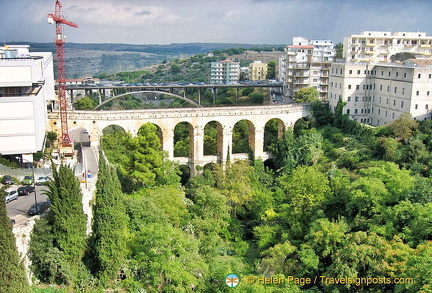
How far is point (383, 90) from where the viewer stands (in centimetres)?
6594

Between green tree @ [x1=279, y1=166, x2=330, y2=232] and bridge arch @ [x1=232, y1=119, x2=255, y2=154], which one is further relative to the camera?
bridge arch @ [x1=232, y1=119, x2=255, y2=154]

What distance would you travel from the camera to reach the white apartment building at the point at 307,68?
84.8 meters

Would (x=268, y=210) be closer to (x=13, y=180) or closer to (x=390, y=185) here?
(x=390, y=185)

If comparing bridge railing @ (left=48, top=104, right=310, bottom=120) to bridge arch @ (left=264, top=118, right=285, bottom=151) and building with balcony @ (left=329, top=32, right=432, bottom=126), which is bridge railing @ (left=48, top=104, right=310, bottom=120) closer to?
bridge arch @ (left=264, top=118, right=285, bottom=151)

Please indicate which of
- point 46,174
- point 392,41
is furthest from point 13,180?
point 392,41

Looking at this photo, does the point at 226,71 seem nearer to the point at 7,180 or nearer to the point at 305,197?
the point at 305,197

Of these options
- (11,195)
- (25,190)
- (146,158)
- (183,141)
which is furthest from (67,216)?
(183,141)

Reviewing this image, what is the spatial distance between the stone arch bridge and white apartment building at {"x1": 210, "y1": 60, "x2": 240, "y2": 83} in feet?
266

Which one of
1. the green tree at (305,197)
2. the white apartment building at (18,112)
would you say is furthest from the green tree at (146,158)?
the green tree at (305,197)

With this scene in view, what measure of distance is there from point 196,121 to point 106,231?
3480 cm

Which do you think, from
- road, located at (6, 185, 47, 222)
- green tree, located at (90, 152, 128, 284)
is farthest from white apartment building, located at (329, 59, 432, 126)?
road, located at (6, 185, 47, 222)

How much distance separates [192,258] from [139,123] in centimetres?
3267

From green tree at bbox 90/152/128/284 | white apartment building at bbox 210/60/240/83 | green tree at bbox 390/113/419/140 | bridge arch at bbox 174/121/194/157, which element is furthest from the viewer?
white apartment building at bbox 210/60/240/83

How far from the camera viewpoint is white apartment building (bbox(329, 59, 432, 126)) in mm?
58938
